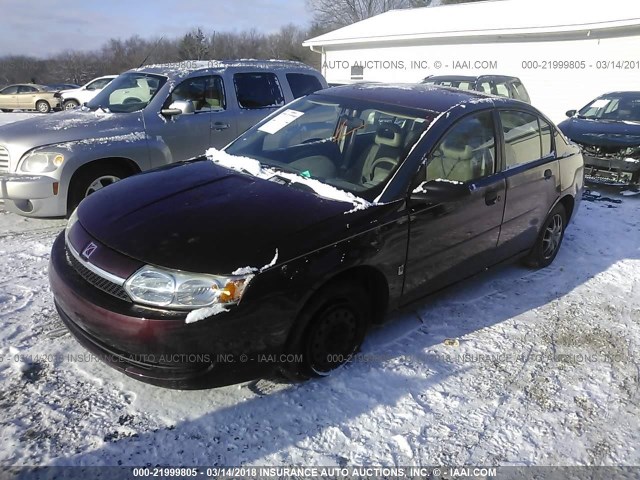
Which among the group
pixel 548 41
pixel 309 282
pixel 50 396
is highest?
pixel 548 41

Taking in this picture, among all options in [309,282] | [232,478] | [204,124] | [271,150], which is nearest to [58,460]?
[232,478]

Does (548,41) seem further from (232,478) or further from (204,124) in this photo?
(232,478)

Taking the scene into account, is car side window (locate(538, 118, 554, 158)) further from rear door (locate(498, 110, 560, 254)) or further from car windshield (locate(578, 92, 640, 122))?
car windshield (locate(578, 92, 640, 122))

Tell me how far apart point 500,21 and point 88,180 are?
1787 cm

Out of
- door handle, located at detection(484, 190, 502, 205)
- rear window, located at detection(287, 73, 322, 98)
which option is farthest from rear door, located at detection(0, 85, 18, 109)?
door handle, located at detection(484, 190, 502, 205)

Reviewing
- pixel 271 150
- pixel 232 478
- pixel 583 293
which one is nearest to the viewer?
pixel 232 478

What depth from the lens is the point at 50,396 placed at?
109 inches

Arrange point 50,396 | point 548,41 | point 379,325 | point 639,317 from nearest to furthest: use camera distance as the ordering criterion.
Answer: point 50,396 → point 379,325 → point 639,317 → point 548,41

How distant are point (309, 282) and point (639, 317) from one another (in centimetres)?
301

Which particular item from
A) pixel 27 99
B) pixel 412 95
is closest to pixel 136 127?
pixel 412 95

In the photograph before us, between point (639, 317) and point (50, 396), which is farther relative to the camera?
point (639, 317)

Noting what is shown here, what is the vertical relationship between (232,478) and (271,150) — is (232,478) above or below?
below

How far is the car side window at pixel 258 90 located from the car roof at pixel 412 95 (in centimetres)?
241

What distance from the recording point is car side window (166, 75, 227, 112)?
5.87m
